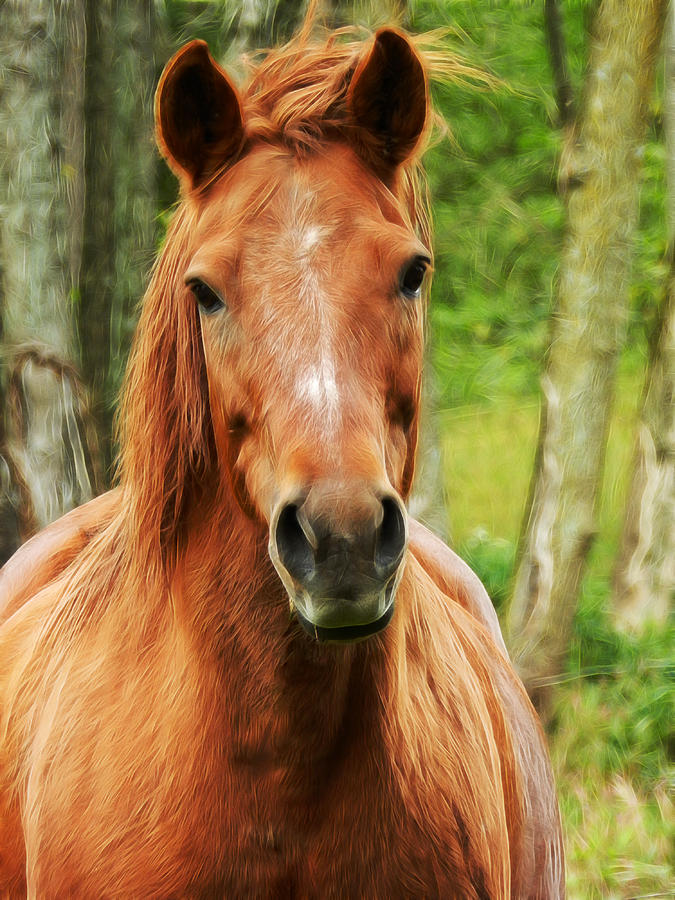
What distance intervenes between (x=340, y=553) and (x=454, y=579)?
1.74m

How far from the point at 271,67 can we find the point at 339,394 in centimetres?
90

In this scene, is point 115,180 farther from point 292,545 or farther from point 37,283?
point 292,545

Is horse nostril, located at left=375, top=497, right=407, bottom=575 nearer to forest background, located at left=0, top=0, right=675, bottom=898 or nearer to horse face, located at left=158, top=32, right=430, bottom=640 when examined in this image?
horse face, located at left=158, top=32, right=430, bottom=640

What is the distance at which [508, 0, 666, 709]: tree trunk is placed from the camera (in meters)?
5.43

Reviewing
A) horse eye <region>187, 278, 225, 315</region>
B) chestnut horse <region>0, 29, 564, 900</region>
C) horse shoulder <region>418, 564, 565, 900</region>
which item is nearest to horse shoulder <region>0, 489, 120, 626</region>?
chestnut horse <region>0, 29, 564, 900</region>

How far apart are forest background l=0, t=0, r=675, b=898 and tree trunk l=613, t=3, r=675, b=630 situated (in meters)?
0.02

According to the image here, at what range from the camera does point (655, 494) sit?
621cm

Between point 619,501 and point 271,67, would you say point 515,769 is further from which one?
point 619,501

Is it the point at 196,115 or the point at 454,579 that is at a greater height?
the point at 196,115

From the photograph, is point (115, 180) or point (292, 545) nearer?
point (292, 545)

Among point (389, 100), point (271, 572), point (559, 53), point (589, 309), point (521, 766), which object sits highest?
point (389, 100)

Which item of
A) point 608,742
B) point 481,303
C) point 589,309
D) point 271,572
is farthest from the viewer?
point 481,303

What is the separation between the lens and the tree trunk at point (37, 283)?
16.3 ft

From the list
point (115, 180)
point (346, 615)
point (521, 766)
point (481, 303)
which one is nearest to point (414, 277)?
point (346, 615)
